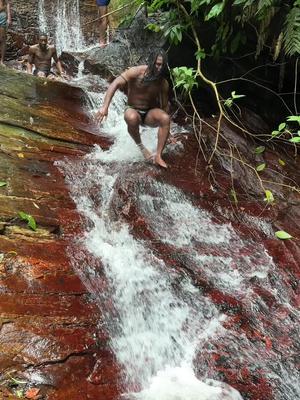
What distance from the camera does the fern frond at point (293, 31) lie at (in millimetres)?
4895

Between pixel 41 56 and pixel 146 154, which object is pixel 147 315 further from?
pixel 41 56

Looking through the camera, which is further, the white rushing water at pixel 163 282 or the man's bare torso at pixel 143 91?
the man's bare torso at pixel 143 91

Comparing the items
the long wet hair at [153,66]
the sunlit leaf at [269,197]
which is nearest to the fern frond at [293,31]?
the long wet hair at [153,66]

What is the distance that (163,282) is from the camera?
157 inches

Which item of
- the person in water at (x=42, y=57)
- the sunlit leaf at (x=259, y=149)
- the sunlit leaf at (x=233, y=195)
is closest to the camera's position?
the sunlit leaf at (x=233, y=195)

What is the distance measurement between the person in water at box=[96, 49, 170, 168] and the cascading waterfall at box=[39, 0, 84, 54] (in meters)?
8.76

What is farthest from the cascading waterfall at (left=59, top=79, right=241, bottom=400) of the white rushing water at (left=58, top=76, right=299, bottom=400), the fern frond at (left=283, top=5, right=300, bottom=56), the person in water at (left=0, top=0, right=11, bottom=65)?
the person in water at (left=0, top=0, right=11, bottom=65)

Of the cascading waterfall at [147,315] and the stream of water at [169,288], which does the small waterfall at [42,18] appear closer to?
the stream of water at [169,288]

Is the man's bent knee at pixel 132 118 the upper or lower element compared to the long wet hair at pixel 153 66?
lower

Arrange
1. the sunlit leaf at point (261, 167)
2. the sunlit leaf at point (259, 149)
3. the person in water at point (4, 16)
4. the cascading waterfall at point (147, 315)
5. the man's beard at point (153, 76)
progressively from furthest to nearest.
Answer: the person in water at point (4, 16) < the sunlit leaf at point (259, 149) < the sunlit leaf at point (261, 167) < the man's beard at point (153, 76) < the cascading waterfall at point (147, 315)

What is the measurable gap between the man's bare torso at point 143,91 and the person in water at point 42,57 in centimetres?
466

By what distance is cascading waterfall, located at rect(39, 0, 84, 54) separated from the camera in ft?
44.5

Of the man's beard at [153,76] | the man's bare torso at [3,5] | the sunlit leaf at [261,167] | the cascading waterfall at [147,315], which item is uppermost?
the man's beard at [153,76]

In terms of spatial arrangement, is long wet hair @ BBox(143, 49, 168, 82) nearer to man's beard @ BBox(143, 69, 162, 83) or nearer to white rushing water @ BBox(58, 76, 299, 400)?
man's beard @ BBox(143, 69, 162, 83)
